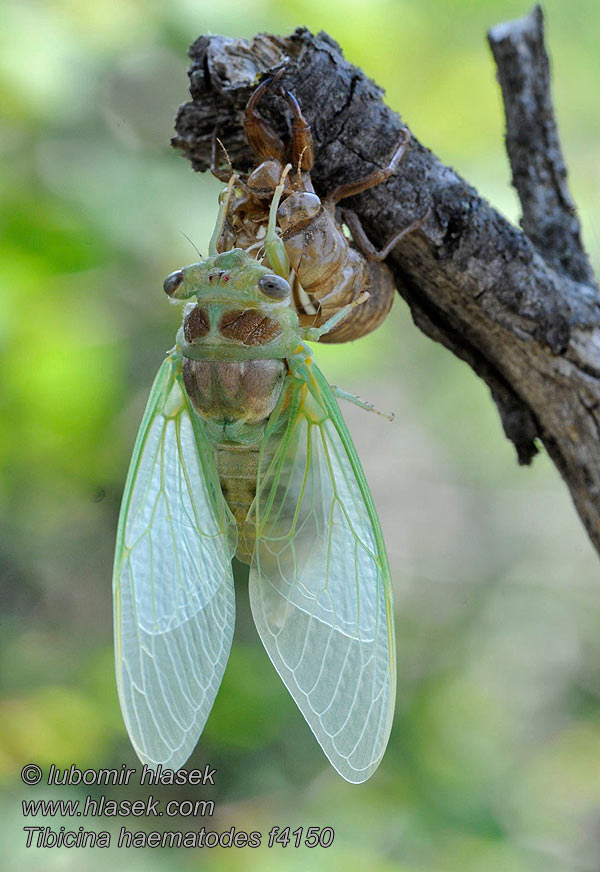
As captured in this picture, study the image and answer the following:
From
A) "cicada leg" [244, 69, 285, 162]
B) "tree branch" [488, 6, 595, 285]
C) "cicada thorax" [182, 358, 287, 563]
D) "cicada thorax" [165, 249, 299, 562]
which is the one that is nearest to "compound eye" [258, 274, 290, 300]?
"cicada thorax" [165, 249, 299, 562]

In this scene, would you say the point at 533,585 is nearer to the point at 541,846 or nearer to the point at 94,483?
the point at 541,846

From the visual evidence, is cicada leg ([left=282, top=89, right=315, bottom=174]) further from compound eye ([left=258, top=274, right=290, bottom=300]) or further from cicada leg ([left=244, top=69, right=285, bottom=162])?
compound eye ([left=258, top=274, right=290, bottom=300])

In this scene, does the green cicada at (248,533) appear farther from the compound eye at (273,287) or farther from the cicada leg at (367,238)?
the cicada leg at (367,238)

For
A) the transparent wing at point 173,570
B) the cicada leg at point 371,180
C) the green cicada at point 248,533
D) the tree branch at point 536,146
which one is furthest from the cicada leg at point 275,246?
the tree branch at point 536,146

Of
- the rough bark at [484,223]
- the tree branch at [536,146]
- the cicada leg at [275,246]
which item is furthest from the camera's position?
the tree branch at [536,146]

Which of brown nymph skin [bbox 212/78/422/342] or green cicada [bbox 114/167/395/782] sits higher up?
brown nymph skin [bbox 212/78/422/342]

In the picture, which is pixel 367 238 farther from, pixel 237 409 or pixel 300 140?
pixel 237 409

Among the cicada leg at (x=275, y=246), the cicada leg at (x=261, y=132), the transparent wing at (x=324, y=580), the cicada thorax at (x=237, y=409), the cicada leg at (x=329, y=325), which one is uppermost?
the cicada leg at (x=261, y=132)
